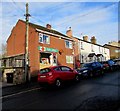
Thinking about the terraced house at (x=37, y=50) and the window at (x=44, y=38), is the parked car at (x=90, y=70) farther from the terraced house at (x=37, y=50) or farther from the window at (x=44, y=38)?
the window at (x=44, y=38)

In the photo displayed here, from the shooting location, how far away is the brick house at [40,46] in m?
30.2

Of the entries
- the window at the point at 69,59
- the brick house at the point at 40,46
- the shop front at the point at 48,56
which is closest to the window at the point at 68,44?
the brick house at the point at 40,46

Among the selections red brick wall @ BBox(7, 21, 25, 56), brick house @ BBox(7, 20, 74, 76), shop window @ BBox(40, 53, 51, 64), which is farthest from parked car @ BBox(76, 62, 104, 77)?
red brick wall @ BBox(7, 21, 25, 56)

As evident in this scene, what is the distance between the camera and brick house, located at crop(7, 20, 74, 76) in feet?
99.0

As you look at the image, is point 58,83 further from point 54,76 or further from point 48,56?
point 48,56

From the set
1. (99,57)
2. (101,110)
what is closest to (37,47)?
(101,110)

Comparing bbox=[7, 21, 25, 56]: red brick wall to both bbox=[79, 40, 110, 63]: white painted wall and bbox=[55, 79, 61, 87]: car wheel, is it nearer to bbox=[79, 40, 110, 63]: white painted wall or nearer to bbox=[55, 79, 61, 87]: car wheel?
bbox=[79, 40, 110, 63]: white painted wall

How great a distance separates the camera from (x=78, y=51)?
143 feet

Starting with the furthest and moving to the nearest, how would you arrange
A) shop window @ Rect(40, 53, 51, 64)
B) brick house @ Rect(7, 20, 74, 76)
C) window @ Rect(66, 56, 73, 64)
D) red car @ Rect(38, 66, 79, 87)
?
Result: window @ Rect(66, 56, 73, 64)
shop window @ Rect(40, 53, 51, 64)
brick house @ Rect(7, 20, 74, 76)
red car @ Rect(38, 66, 79, 87)

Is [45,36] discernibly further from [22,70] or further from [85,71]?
[85,71]

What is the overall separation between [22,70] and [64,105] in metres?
15.4

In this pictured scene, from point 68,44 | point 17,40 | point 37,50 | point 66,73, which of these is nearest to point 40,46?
point 37,50

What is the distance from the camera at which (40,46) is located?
3100cm

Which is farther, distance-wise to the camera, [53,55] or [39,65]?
[53,55]
